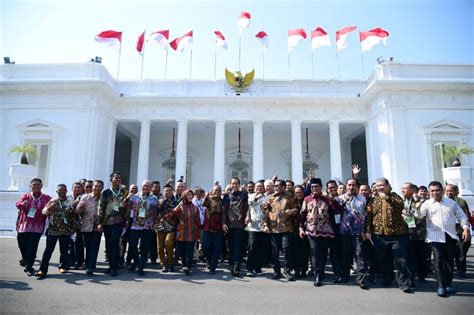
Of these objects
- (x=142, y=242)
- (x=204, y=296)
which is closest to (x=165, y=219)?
(x=142, y=242)

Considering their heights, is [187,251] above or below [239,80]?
below

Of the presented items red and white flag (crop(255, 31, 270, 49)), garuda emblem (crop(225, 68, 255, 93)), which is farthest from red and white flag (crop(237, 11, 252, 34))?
garuda emblem (crop(225, 68, 255, 93))

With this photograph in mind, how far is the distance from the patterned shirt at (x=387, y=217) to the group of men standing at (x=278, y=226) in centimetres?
2

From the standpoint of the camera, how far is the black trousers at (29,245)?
533cm

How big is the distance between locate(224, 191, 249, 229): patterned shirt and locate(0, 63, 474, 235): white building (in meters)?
10.6

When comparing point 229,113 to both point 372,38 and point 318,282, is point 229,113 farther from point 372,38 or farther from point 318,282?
point 318,282

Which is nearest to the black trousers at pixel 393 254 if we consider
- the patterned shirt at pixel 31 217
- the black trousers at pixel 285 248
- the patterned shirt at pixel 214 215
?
the black trousers at pixel 285 248

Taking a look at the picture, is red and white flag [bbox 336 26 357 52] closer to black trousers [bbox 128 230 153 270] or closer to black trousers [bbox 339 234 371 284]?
black trousers [bbox 339 234 371 284]

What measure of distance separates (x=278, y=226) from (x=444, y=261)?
279 cm

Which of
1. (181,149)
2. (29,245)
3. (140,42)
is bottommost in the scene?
(29,245)

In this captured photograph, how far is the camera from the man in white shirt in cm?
456

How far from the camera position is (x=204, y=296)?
4363 mm

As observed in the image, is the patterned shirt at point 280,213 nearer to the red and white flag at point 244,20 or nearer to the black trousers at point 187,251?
the black trousers at point 187,251

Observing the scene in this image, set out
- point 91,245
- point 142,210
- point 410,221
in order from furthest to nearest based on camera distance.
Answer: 1. point 142,210
2. point 91,245
3. point 410,221
